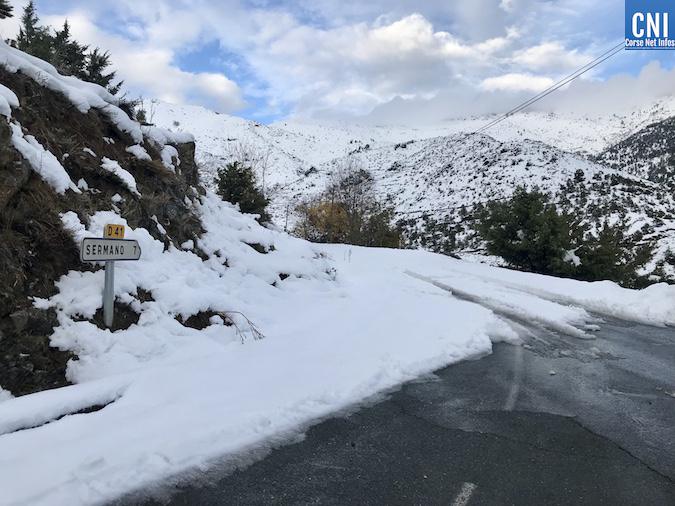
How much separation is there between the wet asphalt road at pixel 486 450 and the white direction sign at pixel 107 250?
2961 mm

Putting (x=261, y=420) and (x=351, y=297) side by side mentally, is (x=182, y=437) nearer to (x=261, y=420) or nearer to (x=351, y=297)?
(x=261, y=420)

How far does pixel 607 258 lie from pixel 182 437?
20.8m

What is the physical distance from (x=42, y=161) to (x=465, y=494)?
6.54 metres

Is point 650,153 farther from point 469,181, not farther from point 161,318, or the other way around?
point 161,318

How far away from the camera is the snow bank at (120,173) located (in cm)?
788

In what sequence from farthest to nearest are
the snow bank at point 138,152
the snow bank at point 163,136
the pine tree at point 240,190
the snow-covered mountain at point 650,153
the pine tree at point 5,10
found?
the snow-covered mountain at point 650,153 < the pine tree at point 240,190 < the snow bank at point 163,136 < the snow bank at point 138,152 < the pine tree at point 5,10

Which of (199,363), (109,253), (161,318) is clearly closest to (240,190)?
(161,318)

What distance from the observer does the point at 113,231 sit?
5.70 m

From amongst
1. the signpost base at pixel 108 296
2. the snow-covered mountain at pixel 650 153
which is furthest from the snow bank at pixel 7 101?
the snow-covered mountain at pixel 650 153

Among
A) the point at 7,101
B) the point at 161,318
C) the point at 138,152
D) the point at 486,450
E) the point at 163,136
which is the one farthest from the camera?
the point at 163,136

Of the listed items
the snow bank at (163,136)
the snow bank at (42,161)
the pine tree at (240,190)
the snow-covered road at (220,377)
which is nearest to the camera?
the snow-covered road at (220,377)

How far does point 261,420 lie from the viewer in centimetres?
441

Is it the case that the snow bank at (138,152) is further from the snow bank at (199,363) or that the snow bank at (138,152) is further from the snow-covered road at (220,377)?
the snow-covered road at (220,377)

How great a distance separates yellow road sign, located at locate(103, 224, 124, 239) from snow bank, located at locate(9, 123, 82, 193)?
4.62ft
